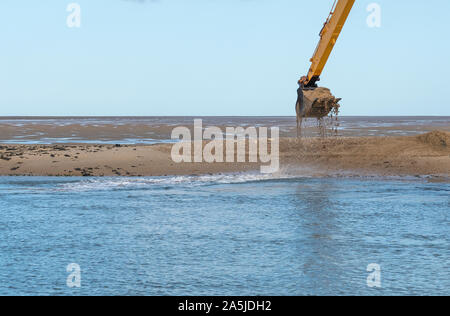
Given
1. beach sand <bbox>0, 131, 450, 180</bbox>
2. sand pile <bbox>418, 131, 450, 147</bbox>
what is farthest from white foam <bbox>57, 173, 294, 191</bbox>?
sand pile <bbox>418, 131, 450, 147</bbox>

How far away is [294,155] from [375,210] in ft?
47.1

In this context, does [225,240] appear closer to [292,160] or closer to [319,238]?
[319,238]

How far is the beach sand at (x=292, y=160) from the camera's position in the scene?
29.7 m

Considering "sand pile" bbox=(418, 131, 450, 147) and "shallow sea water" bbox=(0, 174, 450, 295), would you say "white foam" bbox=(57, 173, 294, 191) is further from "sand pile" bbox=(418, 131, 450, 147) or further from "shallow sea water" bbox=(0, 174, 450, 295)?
"sand pile" bbox=(418, 131, 450, 147)

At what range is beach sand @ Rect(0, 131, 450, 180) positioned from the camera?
97.5 ft

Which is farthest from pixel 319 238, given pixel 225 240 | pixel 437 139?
pixel 437 139
